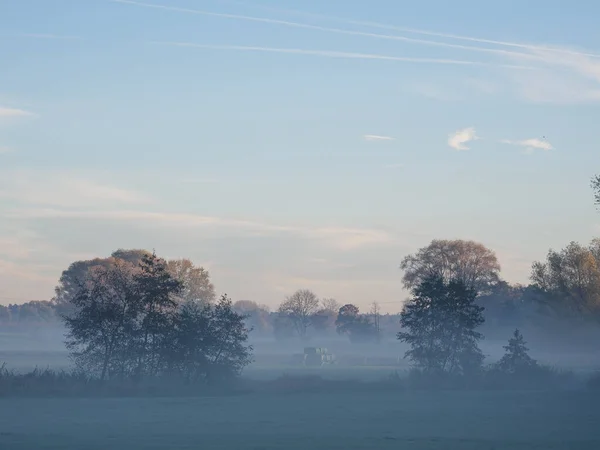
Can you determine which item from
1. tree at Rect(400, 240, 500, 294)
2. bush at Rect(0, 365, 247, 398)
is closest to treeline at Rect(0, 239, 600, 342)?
Answer: tree at Rect(400, 240, 500, 294)

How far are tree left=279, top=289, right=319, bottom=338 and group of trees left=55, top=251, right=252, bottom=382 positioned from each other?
102m

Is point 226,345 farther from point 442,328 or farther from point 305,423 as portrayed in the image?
point 305,423

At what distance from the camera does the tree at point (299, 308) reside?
15862cm

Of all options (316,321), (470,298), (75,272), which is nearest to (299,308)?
(316,321)

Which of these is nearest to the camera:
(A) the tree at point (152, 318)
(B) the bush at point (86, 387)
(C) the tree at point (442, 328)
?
(B) the bush at point (86, 387)

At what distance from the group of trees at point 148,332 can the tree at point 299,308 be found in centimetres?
10169

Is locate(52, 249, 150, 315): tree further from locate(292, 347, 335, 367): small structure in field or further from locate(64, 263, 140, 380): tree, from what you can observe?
locate(64, 263, 140, 380): tree

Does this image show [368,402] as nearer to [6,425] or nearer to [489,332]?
[6,425]

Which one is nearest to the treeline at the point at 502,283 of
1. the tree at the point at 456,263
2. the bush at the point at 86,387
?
the tree at the point at 456,263

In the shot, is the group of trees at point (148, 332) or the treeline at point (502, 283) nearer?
the group of trees at point (148, 332)

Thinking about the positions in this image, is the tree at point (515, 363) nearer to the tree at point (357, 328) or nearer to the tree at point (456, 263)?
the tree at point (456, 263)

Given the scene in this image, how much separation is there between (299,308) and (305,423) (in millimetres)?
126208

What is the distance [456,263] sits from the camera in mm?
99812

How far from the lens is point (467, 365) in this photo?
61.3 meters
